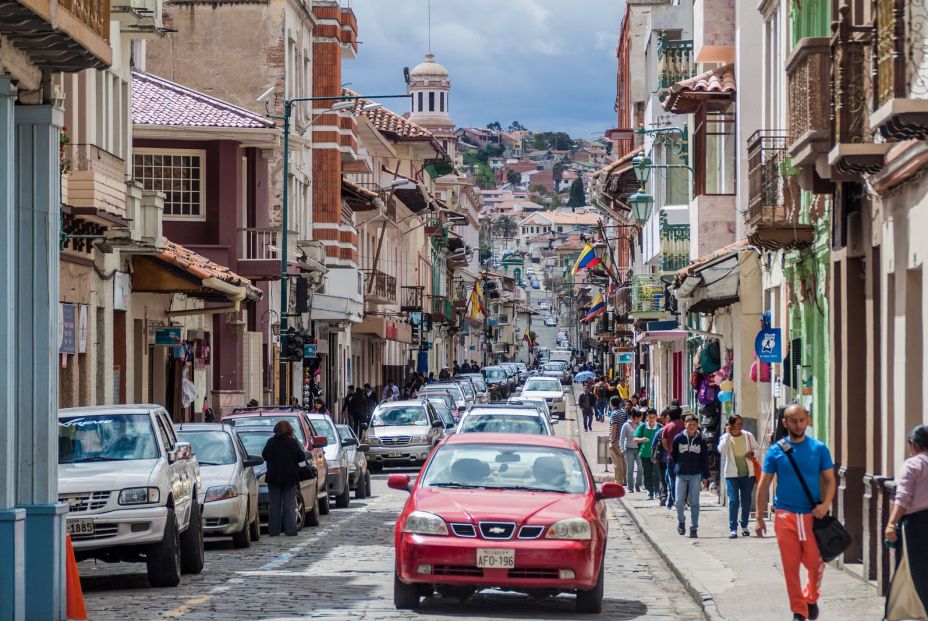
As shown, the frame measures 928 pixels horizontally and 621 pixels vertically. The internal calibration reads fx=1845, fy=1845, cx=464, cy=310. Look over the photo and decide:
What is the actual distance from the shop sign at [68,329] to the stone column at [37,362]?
15940 mm

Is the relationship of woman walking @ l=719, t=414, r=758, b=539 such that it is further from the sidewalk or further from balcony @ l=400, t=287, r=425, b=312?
balcony @ l=400, t=287, r=425, b=312

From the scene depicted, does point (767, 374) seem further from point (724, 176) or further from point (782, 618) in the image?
point (782, 618)

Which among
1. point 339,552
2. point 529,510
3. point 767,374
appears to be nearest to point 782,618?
point 529,510

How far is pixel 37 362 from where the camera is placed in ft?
47.6

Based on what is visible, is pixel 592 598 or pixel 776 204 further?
pixel 776 204

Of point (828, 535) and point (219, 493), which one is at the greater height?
point (828, 535)

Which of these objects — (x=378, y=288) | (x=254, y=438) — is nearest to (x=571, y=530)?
(x=254, y=438)

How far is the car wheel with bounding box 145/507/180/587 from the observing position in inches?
709

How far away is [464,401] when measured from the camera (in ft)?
212

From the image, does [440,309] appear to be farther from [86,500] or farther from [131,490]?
[86,500]

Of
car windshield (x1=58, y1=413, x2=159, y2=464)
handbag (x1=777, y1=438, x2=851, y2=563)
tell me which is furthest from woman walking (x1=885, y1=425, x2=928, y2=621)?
car windshield (x1=58, y1=413, x2=159, y2=464)

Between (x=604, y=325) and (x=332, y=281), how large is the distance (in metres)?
37.2

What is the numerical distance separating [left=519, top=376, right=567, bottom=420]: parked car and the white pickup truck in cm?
5371

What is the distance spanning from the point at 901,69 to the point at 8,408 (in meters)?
7.26
